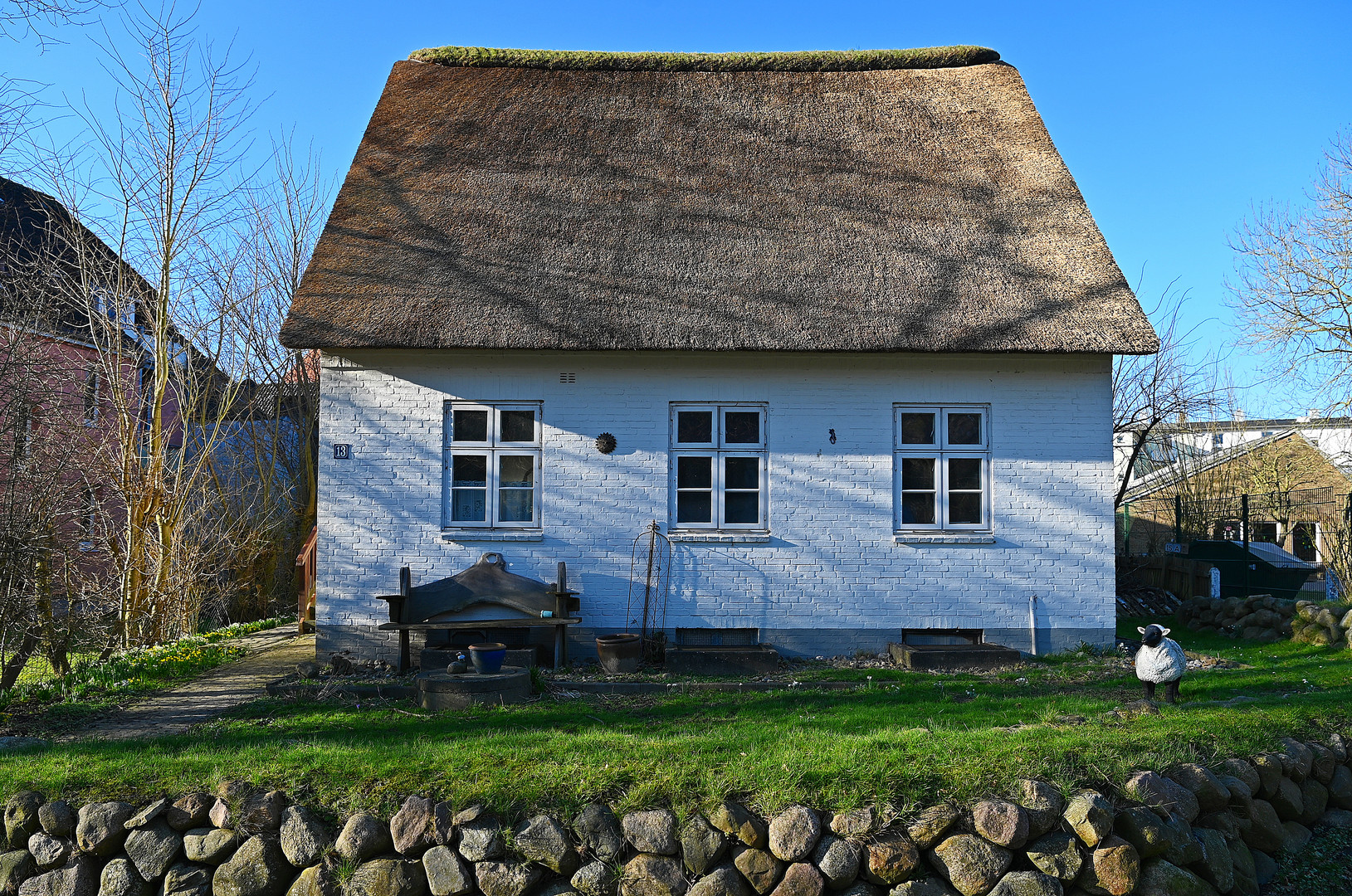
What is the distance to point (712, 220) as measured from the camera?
11.0 m

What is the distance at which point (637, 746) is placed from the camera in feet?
19.5

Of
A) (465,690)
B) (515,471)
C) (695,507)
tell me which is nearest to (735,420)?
(695,507)

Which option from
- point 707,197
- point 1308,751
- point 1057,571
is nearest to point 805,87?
point 707,197

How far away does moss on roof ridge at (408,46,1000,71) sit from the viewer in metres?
13.4

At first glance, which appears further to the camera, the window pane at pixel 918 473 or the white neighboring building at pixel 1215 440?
the white neighboring building at pixel 1215 440

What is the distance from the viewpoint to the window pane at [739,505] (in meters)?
10.3

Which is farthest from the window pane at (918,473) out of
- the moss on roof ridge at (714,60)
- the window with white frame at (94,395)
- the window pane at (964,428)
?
the window with white frame at (94,395)

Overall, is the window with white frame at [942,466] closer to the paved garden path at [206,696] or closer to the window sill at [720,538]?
the window sill at [720,538]

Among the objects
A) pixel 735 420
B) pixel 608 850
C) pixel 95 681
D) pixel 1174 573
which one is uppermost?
pixel 735 420

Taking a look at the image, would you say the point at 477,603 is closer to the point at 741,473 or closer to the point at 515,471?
the point at 515,471

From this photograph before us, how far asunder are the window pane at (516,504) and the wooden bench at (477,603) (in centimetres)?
70

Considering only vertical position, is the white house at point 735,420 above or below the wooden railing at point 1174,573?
above

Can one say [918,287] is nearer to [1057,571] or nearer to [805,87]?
[1057,571]

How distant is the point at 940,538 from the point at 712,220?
452 cm
